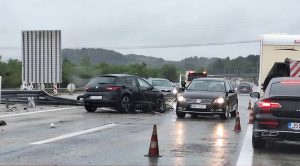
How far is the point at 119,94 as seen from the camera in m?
21.4

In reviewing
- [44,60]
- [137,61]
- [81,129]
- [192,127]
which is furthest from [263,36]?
[137,61]

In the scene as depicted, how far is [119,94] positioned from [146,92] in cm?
169

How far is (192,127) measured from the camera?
15969 mm

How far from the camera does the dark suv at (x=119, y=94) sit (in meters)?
21.4

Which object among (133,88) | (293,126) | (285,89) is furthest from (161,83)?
(293,126)

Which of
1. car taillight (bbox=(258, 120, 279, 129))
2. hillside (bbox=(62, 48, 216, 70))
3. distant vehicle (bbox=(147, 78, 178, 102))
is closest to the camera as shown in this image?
car taillight (bbox=(258, 120, 279, 129))

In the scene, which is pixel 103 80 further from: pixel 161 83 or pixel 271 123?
pixel 161 83

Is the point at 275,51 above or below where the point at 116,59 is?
below

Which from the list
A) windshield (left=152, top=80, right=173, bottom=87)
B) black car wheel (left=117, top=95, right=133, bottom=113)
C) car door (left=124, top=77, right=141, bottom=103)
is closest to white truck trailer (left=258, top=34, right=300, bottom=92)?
car door (left=124, top=77, right=141, bottom=103)

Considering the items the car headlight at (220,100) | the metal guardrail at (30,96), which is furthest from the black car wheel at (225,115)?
the metal guardrail at (30,96)

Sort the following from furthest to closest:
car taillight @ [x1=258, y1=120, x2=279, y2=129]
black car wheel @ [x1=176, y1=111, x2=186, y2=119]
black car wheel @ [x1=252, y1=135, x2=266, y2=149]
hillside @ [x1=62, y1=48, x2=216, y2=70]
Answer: hillside @ [x1=62, y1=48, x2=216, y2=70], black car wheel @ [x1=176, y1=111, x2=186, y2=119], black car wheel @ [x1=252, y1=135, x2=266, y2=149], car taillight @ [x1=258, y1=120, x2=279, y2=129]

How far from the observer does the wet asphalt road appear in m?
9.72

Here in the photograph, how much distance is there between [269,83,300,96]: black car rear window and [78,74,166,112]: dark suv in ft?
34.8

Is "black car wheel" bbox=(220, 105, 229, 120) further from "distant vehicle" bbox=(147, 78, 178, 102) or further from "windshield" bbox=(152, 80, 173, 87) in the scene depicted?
"windshield" bbox=(152, 80, 173, 87)
